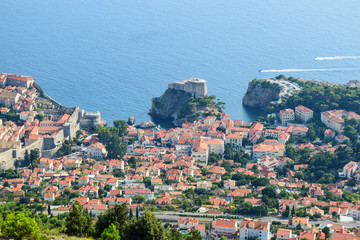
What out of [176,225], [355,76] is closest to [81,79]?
[355,76]

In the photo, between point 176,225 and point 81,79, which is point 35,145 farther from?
point 81,79

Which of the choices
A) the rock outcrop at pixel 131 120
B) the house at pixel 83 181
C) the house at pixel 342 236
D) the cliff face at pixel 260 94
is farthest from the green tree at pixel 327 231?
the cliff face at pixel 260 94

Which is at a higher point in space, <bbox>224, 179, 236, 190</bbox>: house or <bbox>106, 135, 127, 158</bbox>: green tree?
<bbox>106, 135, 127, 158</bbox>: green tree

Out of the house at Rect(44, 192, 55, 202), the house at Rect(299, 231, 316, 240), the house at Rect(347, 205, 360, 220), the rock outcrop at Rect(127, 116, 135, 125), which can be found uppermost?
the rock outcrop at Rect(127, 116, 135, 125)

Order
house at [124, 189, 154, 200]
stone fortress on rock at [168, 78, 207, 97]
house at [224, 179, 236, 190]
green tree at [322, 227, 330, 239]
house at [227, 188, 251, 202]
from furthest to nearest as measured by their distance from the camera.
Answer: stone fortress on rock at [168, 78, 207, 97] < house at [224, 179, 236, 190] < house at [227, 188, 251, 202] < house at [124, 189, 154, 200] < green tree at [322, 227, 330, 239]

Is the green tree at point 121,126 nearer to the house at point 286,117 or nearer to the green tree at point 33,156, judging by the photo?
the green tree at point 33,156

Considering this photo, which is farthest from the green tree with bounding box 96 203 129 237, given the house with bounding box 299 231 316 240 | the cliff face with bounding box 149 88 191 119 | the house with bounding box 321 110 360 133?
the cliff face with bounding box 149 88 191 119

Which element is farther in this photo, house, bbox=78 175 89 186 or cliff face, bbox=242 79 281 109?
cliff face, bbox=242 79 281 109

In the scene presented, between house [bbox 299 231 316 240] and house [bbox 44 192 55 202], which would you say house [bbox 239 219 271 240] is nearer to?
house [bbox 299 231 316 240]

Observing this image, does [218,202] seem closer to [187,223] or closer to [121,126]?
[187,223]
